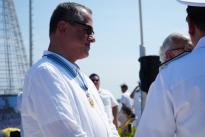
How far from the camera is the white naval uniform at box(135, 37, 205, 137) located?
1989mm

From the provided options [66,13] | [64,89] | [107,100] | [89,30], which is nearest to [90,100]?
[64,89]

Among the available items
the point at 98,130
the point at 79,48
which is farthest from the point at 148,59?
the point at 98,130

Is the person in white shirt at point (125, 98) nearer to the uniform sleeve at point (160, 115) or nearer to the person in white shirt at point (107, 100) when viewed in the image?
the person in white shirt at point (107, 100)

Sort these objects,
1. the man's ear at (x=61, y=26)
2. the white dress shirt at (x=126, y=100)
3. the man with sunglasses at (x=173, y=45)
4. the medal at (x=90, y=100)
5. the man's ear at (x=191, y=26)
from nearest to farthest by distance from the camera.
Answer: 1. the man's ear at (x=191, y=26)
2. the medal at (x=90, y=100)
3. the man's ear at (x=61, y=26)
4. the man with sunglasses at (x=173, y=45)
5. the white dress shirt at (x=126, y=100)

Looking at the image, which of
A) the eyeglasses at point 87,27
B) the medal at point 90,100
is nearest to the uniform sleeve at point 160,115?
the medal at point 90,100

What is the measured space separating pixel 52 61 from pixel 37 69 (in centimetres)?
15

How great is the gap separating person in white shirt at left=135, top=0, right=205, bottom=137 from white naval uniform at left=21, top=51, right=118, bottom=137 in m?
0.70

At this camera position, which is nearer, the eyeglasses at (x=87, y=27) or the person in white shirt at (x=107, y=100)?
the eyeglasses at (x=87, y=27)

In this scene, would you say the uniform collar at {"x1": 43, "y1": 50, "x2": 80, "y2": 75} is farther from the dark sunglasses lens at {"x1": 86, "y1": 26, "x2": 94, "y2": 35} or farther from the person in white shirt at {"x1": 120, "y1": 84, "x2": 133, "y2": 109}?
the person in white shirt at {"x1": 120, "y1": 84, "x2": 133, "y2": 109}

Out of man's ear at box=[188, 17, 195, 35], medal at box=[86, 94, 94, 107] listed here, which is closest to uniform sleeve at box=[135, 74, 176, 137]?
man's ear at box=[188, 17, 195, 35]

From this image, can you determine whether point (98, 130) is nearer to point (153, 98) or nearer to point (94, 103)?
point (94, 103)

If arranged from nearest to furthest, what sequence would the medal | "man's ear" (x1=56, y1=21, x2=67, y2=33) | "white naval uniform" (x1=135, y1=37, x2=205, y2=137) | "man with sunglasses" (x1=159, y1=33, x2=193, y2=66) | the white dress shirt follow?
"white naval uniform" (x1=135, y1=37, x2=205, y2=137)
the medal
"man's ear" (x1=56, y1=21, x2=67, y2=33)
"man with sunglasses" (x1=159, y1=33, x2=193, y2=66)
the white dress shirt

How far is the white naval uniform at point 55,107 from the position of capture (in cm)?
268

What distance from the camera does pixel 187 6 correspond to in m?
2.11
